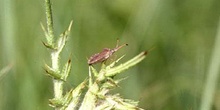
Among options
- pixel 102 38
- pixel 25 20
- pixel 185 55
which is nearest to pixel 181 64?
pixel 185 55

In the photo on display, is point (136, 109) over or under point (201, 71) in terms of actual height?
under

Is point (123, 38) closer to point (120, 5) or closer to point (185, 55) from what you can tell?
point (185, 55)

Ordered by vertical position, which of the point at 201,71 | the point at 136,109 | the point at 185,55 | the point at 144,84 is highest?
the point at 185,55

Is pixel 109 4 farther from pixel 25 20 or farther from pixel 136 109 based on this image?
pixel 136 109

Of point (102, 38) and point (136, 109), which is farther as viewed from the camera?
point (102, 38)

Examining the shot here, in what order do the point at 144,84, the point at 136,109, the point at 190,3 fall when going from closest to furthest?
the point at 136,109, the point at 144,84, the point at 190,3

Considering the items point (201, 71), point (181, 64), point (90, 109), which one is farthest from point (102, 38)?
point (90, 109)

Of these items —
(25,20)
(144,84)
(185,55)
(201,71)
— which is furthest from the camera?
(25,20)
